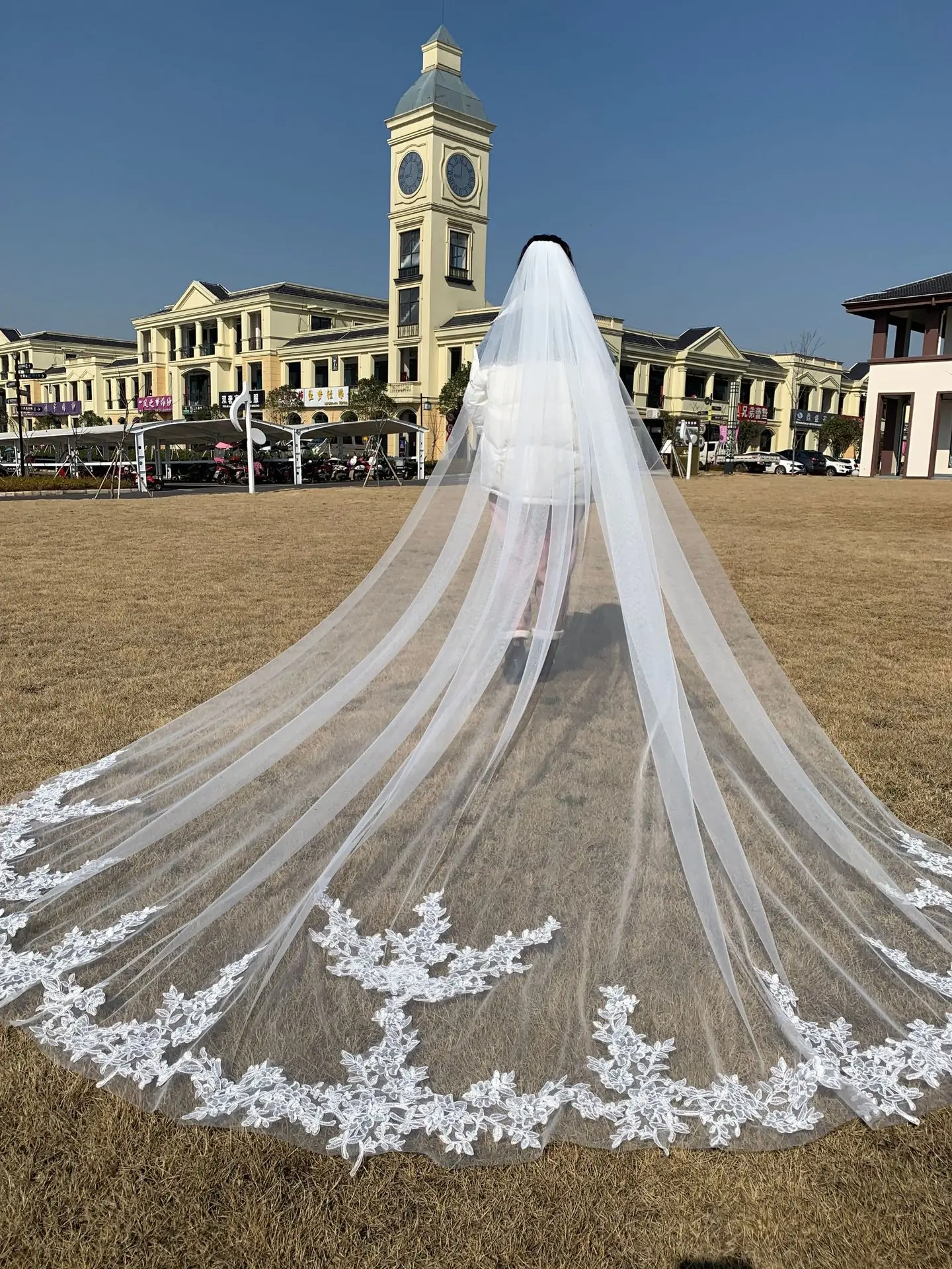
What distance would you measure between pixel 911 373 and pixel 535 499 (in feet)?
107

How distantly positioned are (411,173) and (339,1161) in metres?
52.3

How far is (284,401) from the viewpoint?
52.4 m

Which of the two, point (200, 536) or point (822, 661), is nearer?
point (822, 661)

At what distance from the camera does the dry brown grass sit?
1.31 meters

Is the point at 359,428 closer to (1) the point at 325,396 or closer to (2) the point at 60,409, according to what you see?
(1) the point at 325,396

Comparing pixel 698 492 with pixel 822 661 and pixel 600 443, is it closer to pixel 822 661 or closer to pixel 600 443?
pixel 822 661

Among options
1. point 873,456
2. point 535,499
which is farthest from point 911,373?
point 535,499

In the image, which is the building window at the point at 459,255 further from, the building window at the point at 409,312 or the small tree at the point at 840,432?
the small tree at the point at 840,432

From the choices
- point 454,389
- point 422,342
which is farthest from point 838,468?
point 422,342

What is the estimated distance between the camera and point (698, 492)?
67.6 feet

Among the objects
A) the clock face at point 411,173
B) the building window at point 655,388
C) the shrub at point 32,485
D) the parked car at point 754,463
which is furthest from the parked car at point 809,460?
the shrub at point 32,485

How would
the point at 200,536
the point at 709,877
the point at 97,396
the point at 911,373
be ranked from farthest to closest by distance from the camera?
the point at 97,396
the point at 911,373
the point at 200,536
the point at 709,877

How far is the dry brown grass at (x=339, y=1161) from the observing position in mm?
1310

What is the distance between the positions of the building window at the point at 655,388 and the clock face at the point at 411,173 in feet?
57.6
